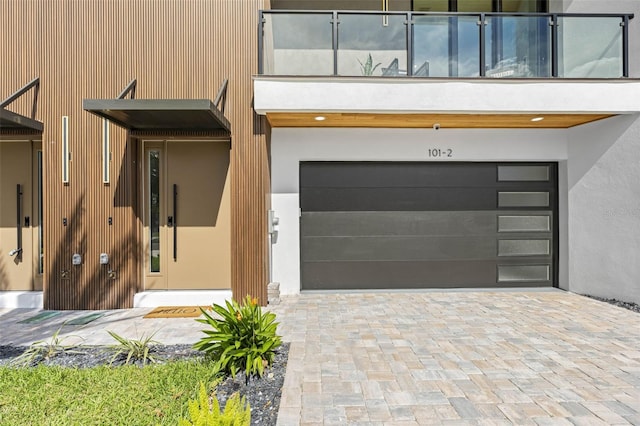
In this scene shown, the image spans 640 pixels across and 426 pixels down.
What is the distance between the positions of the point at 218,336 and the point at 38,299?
4.30 m

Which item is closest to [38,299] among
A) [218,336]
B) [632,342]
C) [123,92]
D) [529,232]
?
[123,92]

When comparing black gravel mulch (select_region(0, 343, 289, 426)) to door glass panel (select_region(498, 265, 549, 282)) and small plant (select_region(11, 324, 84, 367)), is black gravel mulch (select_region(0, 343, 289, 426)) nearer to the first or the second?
small plant (select_region(11, 324, 84, 367))

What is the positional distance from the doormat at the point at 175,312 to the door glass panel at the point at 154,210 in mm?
753

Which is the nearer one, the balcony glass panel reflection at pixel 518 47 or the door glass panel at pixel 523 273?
the balcony glass panel reflection at pixel 518 47

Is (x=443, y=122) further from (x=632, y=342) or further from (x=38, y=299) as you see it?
(x=38, y=299)

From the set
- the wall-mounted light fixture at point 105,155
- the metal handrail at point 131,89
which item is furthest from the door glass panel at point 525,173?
the wall-mounted light fixture at point 105,155

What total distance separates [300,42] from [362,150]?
2.23 meters

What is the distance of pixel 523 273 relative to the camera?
22.6 feet

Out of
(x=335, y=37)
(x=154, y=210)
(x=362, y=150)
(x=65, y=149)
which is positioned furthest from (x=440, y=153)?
(x=65, y=149)

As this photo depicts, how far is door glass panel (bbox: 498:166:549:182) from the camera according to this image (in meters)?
6.92

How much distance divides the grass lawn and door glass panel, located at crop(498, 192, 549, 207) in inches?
247

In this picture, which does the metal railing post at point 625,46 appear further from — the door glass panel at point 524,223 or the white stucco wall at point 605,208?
the door glass panel at point 524,223

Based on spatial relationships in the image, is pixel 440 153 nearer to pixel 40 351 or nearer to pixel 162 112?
pixel 162 112

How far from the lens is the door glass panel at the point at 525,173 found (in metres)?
6.92
